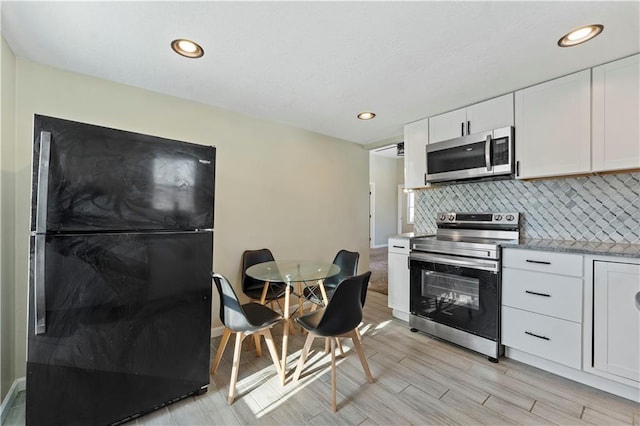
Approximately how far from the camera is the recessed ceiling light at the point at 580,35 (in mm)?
1646

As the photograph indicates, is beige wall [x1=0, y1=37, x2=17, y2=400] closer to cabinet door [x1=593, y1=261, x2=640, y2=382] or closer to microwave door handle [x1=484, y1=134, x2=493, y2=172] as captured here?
microwave door handle [x1=484, y1=134, x2=493, y2=172]

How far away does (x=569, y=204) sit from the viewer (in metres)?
2.44

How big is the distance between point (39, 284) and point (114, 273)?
30cm

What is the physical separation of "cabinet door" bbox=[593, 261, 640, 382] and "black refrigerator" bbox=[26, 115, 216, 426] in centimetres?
273

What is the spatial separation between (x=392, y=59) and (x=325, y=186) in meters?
2.11

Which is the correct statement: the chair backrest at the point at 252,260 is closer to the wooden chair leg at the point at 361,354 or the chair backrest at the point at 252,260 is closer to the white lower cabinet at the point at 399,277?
the wooden chair leg at the point at 361,354

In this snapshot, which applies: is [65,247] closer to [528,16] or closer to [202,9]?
[202,9]

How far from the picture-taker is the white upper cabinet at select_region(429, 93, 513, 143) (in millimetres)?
2547

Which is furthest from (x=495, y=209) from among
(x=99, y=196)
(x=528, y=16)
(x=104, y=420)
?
(x=104, y=420)

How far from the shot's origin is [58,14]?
1.52m

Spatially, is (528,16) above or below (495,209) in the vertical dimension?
above

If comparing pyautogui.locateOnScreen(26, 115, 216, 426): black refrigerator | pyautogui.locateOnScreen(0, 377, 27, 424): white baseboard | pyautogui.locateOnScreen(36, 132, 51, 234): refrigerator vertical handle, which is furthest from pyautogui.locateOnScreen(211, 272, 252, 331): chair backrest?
pyautogui.locateOnScreen(0, 377, 27, 424): white baseboard

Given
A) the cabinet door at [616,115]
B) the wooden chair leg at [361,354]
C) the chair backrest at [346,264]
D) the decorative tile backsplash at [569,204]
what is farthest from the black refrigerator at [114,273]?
the cabinet door at [616,115]

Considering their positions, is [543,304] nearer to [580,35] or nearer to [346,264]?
[346,264]
